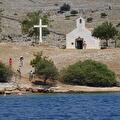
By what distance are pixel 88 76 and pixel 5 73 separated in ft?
32.2

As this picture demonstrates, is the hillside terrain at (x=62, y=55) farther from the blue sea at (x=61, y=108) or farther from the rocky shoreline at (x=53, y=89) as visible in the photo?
the blue sea at (x=61, y=108)

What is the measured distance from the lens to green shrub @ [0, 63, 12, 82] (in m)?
100

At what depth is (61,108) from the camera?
67250 millimetres

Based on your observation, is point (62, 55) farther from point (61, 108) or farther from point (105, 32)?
point (61, 108)

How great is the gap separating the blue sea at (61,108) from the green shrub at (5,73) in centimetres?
1392

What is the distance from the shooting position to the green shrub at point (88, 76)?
10081cm

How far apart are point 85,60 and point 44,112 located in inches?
1795

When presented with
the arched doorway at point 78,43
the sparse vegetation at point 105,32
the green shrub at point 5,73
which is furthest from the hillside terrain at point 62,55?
the sparse vegetation at point 105,32

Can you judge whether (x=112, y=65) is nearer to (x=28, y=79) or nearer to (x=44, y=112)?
(x=28, y=79)

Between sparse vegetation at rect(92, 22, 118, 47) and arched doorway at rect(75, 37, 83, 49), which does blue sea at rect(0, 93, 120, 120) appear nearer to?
arched doorway at rect(75, 37, 83, 49)

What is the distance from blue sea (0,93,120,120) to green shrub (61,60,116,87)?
14.7 m

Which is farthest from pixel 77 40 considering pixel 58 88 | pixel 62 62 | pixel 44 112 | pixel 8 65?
pixel 44 112

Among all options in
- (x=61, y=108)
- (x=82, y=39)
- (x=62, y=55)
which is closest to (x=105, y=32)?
(x=82, y=39)

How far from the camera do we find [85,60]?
4257 inches
